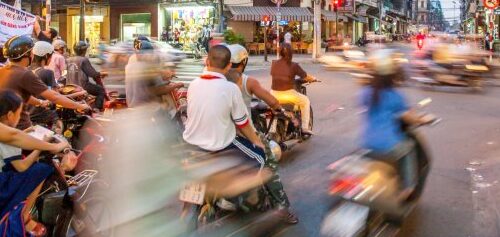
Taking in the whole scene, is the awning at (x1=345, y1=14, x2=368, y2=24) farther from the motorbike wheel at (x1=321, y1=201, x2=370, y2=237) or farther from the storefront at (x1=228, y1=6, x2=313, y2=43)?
the motorbike wheel at (x1=321, y1=201, x2=370, y2=237)

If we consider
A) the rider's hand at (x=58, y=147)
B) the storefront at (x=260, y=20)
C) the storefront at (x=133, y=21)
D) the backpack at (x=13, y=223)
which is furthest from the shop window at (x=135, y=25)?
the backpack at (x=13, y=223)

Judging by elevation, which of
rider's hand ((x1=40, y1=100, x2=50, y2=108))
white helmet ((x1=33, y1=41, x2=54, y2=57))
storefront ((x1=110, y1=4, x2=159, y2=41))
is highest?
storefront ((x1=110, y1=4, x2=159, y2=41))

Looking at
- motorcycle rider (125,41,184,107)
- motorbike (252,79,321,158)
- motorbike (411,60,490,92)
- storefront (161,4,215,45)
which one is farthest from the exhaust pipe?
storefront (161,4,215,45)

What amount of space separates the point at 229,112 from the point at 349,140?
5.75 metres

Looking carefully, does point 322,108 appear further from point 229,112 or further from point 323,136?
point 229,112

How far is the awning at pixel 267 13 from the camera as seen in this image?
42750 millimetres

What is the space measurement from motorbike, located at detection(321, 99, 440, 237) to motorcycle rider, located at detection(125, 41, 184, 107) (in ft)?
8.87

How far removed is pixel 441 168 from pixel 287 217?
10.7 ft

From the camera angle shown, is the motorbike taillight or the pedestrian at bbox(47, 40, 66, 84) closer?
the motorbike taillight

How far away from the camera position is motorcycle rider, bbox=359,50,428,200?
537 cm

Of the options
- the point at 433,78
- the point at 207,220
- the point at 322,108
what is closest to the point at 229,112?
the point at 207,220

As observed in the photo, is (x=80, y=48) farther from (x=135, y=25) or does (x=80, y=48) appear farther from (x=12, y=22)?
(x=135, y=25)

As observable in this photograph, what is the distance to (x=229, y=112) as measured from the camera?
4.93 meters

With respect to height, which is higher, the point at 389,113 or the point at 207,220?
the point at 389,113
